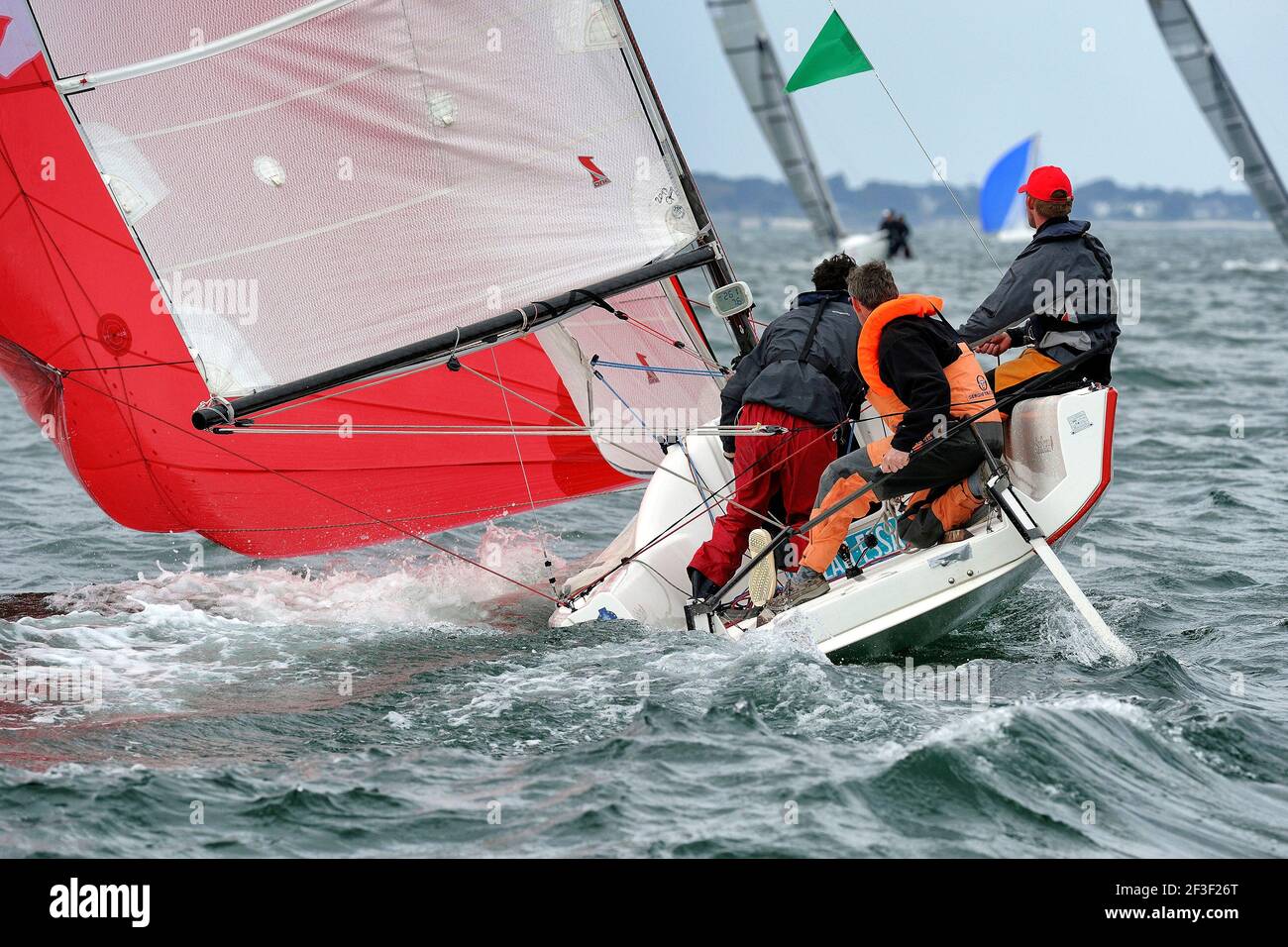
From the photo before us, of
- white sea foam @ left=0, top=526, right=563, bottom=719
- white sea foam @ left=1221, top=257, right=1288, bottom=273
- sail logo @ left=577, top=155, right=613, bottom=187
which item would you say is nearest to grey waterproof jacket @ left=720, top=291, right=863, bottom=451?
sail logo @ left=577, top=155, right=613, bottom=187

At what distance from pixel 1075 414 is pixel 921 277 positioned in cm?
2682

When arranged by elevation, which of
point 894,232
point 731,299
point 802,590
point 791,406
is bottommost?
point 802,590

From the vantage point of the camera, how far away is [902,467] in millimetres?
4676

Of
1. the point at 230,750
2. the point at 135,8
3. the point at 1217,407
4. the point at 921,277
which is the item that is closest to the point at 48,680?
A: the point at 230,750

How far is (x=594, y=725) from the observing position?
4.10m

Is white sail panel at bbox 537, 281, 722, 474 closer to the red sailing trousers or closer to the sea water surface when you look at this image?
the sea water surface

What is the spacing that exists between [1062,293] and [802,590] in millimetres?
1283

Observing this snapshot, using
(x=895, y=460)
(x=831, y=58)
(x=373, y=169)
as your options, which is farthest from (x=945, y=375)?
(x=373, y=169)

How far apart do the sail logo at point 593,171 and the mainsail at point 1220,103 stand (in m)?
13.0

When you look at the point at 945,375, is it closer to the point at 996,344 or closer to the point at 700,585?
the point at 996,344

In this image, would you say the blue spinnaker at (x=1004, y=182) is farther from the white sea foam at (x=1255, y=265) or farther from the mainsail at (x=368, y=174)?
the mainsail at (x=368, y=174)

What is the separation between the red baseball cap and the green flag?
73 cm
